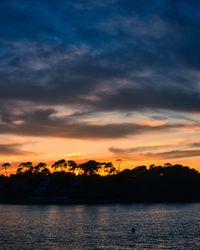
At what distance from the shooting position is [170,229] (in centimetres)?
9069

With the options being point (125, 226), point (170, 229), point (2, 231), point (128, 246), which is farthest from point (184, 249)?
point (2, 231)

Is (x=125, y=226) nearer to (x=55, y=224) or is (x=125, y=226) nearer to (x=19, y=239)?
(x=55, y=224)

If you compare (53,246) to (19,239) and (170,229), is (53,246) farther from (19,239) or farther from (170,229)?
(170,229)

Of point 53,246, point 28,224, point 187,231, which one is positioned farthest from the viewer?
point 28,224

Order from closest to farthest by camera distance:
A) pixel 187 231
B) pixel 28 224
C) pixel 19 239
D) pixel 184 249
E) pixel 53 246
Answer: pixel 184 249
pixel 53 246
pixel 19 239
pixel 187 231
pixel 28 224

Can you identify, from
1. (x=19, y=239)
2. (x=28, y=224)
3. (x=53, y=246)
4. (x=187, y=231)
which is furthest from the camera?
(x=28, y=224)

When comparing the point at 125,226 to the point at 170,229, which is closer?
the point at 170,229

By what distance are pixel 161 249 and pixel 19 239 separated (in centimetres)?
2605

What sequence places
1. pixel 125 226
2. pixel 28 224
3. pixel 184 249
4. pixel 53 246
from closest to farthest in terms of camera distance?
pixel 184 249 < pixel 53 246 < pixel 125 226 < pixel 28 224

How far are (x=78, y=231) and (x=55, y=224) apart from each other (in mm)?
17110

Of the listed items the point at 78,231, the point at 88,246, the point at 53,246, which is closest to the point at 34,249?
the point at 53,246

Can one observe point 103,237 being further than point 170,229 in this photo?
No

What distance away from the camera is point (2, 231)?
91250 mm

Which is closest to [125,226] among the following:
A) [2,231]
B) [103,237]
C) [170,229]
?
[170,229]
